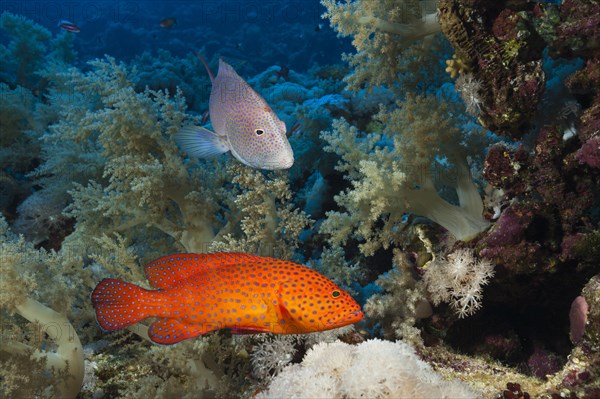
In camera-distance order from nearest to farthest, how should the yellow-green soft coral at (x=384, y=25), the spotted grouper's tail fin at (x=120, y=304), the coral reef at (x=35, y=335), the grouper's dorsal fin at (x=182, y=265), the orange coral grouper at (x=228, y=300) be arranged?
the orange coral grouper at (x=228, y=300)
the spotted grouper's tail fin at (x=120, y=304)
the grouper's dorsal fin at (x=182, y=265)
the coral reef at (x=35, y=335)
the yellow-green soft coral at (x=384, y=25)

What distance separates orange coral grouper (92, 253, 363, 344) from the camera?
208 cm

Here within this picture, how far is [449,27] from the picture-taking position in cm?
304

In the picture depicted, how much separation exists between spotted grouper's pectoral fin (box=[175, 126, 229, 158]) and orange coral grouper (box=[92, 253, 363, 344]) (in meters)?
1.23

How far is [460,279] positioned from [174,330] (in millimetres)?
2488

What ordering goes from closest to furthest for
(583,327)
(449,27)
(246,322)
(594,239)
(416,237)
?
(246,322)
(583,327)
(449,27)
(594,239)
(416,237)

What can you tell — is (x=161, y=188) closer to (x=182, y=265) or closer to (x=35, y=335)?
(x=35, y=335)

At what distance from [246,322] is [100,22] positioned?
49299 millimetres

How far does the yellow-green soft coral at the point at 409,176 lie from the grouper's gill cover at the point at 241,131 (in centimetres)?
96

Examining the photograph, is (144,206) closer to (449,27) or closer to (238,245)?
(238,245)

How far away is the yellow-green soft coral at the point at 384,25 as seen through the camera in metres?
3.85

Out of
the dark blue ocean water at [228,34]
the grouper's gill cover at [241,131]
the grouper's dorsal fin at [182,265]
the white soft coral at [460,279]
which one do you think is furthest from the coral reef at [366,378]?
the dark blue ocean water at [228,34]

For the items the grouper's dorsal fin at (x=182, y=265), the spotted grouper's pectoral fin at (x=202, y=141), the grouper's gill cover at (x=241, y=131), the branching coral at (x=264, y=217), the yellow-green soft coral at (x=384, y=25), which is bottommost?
the branching coral at (x=264, y=217)

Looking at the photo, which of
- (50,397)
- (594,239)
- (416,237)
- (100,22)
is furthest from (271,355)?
(100,22)

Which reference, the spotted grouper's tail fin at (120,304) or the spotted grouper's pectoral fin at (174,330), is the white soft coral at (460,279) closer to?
the spotted grouper's pectoral fin at (174,330)
